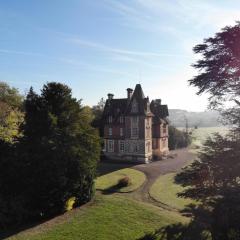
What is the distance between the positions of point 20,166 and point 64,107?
6.71 meters

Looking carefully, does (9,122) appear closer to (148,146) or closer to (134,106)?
(134,106)

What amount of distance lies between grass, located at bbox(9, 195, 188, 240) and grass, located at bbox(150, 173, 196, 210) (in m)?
2.97

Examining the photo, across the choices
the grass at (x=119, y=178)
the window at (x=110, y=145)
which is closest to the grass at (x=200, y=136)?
the grass at (x=119, y=178)

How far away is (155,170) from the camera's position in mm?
48625

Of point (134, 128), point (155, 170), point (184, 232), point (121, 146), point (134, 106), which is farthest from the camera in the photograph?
point (121, 146)

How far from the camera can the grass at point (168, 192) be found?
32281 millimetres

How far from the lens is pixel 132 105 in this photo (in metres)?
56.3

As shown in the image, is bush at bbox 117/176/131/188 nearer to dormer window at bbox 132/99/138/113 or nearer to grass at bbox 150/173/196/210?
grass at bbox 150/173/196/210

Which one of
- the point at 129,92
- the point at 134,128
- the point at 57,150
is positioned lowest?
the point at 57,150

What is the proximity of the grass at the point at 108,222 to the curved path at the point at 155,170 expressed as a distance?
10.4 ft

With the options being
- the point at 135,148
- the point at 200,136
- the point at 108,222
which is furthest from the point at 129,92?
the point at 200,136

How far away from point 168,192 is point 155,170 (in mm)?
12171

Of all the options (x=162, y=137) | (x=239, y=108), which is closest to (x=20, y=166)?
(x=239, y=108)

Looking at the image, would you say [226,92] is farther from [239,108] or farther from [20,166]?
[20,166]
